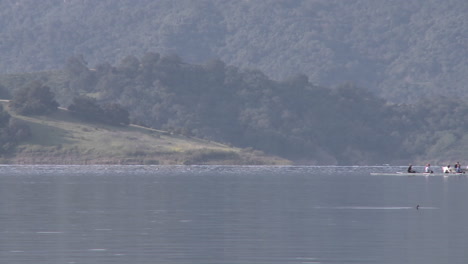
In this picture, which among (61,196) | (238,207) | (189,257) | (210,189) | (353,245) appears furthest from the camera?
(210,189)

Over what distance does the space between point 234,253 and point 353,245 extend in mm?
5713

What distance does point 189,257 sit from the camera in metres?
40.8

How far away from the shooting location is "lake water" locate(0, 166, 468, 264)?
4150cm

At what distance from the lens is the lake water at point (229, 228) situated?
41.5 meters

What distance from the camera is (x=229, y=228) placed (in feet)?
170

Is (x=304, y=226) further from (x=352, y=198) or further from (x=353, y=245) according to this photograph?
(x=352, y=198)

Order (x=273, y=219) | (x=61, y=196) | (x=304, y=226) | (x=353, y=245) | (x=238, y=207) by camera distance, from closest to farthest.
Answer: (x=353, y=245), (x=304, y=226), (x=273, y=219), (x=238, y=207), (x=61, y=196)

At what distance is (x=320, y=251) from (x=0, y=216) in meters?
21.5

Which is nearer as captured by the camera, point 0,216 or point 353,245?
point 353,245

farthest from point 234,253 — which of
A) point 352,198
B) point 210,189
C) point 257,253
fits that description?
point 210,189

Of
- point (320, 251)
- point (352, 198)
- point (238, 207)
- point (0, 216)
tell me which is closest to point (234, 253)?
point (320, 251)

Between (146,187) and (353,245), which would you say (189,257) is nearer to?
(353,245)

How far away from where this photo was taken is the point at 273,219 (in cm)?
5753

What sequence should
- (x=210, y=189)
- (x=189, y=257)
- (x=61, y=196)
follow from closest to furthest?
(x=189, y=257) → (x=61, y=196) → (x=210, y=189)
